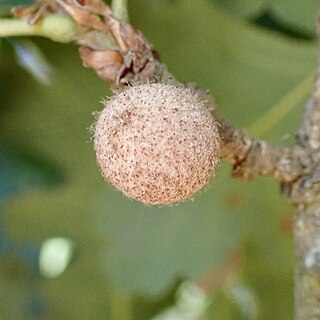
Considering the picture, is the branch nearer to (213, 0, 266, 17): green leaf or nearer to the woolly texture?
the woolly texture

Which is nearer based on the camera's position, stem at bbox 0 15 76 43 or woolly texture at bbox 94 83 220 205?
woolly texture at bbox 94 83 220 205

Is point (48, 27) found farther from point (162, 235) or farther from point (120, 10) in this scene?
point (162, 235)

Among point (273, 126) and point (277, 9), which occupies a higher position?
point (277, 9)

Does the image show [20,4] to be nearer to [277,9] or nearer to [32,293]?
[277,9]

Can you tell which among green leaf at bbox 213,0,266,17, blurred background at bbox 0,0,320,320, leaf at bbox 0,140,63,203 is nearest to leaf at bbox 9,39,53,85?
blurred background at bbox 0,0,320,320

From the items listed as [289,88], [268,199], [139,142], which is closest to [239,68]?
[289,88]

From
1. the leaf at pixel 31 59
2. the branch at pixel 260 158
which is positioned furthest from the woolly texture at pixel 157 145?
Answer: the leaf at pixel 31 59

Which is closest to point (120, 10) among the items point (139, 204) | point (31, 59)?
point (31, 59)
